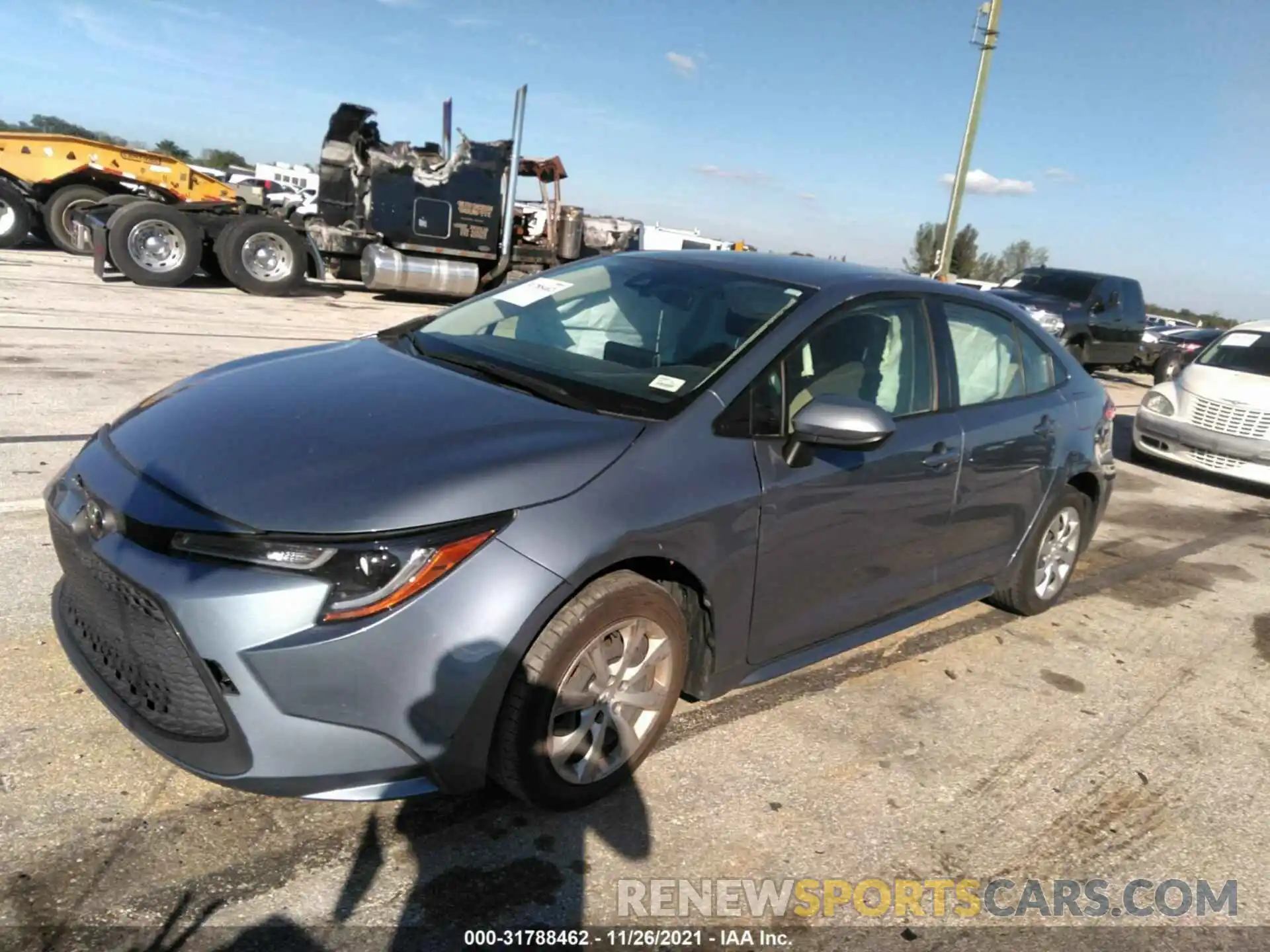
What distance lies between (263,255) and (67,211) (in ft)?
15.7

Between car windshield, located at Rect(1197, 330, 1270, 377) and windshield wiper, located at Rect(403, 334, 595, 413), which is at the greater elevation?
car windshield, located at Rect(1197, 330, 1270, 377)

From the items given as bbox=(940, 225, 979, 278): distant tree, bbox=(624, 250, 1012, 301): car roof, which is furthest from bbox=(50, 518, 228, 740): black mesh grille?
bbox=(940, 225, 979, 278): distant tree

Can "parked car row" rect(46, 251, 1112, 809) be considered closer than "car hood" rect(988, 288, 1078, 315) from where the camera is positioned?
Yes

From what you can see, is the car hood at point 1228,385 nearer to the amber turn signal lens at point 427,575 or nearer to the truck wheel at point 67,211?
the amber turn signal lens at point 427,575

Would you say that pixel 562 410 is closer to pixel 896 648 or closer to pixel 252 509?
pixel 252 509

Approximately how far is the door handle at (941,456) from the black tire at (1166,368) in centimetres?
1532

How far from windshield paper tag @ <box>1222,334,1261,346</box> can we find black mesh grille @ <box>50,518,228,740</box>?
1053 cm

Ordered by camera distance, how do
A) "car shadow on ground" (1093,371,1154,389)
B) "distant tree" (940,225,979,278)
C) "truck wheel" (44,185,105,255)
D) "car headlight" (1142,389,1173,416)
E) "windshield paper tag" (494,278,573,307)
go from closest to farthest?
"windshield paper tag" (494,278,573,307)
"car headlight" (1142,389,1173,416)
"truck wheel" (44,185,105,255)
"car shadow on ground" (1093,371,1154,389)
"distant tree" (940,225,979,278)

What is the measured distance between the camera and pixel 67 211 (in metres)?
16.5

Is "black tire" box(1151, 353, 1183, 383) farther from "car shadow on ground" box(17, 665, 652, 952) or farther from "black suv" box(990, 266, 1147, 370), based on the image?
"car shadow on ground" box(17, 665, 652, 952)

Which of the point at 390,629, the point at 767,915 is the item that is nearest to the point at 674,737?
the point at 767,915

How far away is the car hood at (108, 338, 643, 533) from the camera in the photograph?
2342 millimetres

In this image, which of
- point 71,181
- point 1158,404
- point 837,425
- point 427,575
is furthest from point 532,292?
point 71,181

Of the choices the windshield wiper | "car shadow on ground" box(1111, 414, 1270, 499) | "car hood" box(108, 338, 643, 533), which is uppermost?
the windshield wiper
